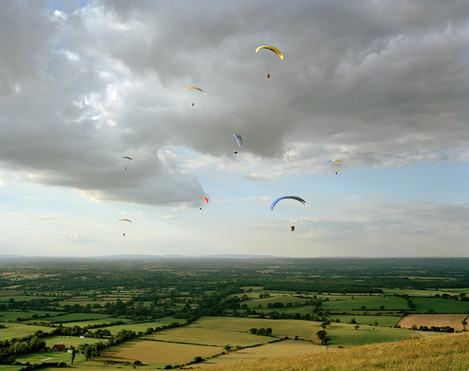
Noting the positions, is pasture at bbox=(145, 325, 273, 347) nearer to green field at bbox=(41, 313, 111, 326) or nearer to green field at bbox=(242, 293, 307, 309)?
green field at bbox=(41, 313, 111, 326)

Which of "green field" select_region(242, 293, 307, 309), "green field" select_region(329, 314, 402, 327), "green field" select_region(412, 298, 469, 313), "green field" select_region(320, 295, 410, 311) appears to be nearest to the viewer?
"green field" select_region(329, 314, 402, 327)

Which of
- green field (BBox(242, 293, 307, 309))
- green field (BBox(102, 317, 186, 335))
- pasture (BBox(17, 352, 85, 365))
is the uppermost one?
pasture (BBox(17, 352, 85, 365))

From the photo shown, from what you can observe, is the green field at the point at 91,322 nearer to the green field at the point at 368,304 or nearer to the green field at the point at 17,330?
the green field at the point at 17,330

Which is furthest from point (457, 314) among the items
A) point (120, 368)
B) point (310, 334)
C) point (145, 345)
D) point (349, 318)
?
point (120, 368)

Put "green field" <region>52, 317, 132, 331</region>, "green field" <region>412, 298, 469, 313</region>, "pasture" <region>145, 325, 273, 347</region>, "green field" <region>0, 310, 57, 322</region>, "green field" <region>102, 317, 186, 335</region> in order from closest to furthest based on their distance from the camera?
1. "pasture" <region>145, 325, 273, 347</region>
2. "green field" <region>102, 317, 186, 335</region>
3. "green field" <region>52, 317, 132, 331</region>
4. "green field" <region>0, 310, 57, 322</region>
5. "green field" <region>412, 298, 469, 313</region>

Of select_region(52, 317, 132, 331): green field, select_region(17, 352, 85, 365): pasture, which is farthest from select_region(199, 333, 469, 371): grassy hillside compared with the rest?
select_region(52, 317, 132, 331): green field

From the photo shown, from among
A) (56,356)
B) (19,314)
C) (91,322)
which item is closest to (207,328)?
(91,322)

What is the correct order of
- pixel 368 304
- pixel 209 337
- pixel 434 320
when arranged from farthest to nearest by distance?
pixel 368 304, pixel 434 320, pixel 209 337

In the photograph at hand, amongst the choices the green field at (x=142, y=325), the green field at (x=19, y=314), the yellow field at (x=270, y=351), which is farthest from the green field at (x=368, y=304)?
the green field at (x=19, y=314)

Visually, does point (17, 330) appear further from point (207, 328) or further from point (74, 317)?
point (207, 328)
